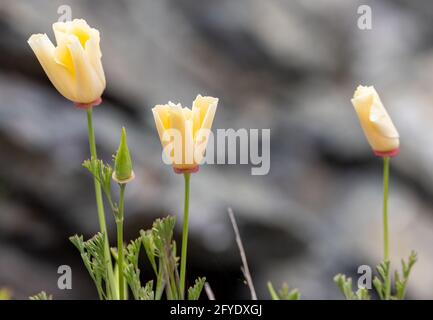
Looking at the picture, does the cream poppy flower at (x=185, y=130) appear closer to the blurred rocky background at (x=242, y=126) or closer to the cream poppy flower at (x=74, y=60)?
the cream poppy flower at (x=74, y=60)

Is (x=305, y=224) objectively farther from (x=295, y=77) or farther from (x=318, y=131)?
(x=295, y=77)

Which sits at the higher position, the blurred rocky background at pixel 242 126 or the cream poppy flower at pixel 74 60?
the blurred rocky background at pixel 242 126

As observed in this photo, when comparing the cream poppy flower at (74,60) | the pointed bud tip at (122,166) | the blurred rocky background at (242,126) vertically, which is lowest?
the pointed bud tip at (122,166)

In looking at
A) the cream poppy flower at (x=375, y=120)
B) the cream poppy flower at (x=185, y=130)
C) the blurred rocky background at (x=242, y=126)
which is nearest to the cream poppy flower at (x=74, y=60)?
the cream poppy flower at (x=185, y=130)

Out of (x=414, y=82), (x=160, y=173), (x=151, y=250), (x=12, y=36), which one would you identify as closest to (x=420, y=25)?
(x=414, y=82)

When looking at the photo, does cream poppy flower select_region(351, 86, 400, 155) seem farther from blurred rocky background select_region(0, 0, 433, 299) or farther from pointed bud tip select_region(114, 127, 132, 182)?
blurred rocky background select_region(0, 0, 433, 299)

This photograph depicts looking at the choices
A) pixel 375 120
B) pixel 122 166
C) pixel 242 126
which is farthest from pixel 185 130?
pixel 242 126
